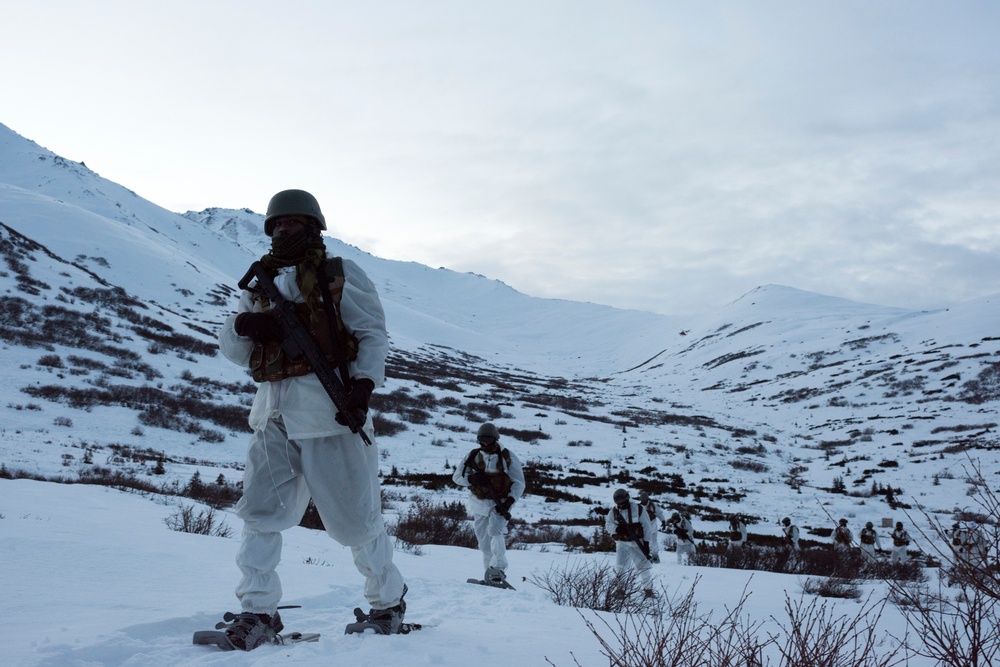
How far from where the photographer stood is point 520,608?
4.39 metres

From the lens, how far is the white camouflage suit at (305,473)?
9.88ft

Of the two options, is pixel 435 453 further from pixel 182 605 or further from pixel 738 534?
pixel 182 605

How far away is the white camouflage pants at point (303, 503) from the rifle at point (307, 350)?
7.4 inches

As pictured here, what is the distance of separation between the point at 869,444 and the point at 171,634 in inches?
1383

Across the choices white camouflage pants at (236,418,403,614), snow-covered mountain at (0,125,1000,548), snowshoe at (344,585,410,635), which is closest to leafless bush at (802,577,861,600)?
snow-covered mountain at (0,125,1000,548)

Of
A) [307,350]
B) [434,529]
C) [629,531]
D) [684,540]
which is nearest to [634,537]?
[629,531]

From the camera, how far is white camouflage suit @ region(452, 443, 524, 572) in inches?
282

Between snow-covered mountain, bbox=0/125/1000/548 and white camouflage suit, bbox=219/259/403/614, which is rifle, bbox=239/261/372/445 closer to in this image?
white camouflage suit, bbox=219/259/403/614

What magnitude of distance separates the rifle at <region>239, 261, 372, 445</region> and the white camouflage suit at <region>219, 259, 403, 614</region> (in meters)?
0.07

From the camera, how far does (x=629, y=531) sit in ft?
27.9

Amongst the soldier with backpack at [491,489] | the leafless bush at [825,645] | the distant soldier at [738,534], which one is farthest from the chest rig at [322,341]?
the distant soldier at [738,534]

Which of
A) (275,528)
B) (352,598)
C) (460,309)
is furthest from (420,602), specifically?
(460,309)

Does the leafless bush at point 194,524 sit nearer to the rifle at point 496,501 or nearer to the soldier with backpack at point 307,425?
the rifle at point 496,501

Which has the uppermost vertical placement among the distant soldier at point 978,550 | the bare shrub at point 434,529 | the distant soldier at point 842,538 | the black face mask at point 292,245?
the black face mask at point 292,245
